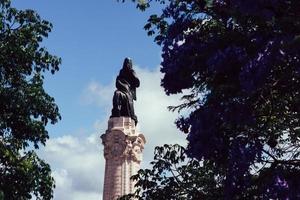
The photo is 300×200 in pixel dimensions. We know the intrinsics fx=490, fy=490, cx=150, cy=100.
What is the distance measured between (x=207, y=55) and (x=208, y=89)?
1.33 metres

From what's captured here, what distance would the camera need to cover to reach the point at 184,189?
1266 cm

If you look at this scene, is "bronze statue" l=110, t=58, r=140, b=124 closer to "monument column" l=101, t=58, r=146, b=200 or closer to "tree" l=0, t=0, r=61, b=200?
"monument column" l=101, t=58, r=146, b=200

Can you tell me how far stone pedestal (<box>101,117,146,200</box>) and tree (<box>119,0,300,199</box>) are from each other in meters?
11.1

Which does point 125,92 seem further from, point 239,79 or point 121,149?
point 239,79

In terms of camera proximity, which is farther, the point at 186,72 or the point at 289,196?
the point at 186,72

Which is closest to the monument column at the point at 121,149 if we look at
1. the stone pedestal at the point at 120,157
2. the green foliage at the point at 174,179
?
the stone pedestal at the point at 120,157

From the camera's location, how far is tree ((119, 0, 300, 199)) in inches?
304

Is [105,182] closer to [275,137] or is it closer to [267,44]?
[275,137]

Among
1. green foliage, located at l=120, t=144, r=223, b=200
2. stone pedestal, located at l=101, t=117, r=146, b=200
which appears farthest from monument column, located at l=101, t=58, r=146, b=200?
green foliage, located at l=120, t=144, r=223, b=200

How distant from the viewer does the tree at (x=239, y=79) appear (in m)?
7.73

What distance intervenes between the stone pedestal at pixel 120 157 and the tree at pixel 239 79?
436 inches

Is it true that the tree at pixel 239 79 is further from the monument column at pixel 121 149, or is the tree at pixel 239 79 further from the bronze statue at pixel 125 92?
the bronze statue at pixel 125 92

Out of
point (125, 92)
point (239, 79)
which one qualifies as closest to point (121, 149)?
point (125, 92)

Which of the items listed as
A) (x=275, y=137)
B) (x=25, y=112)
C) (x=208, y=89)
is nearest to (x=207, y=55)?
(x=208, y=89)
